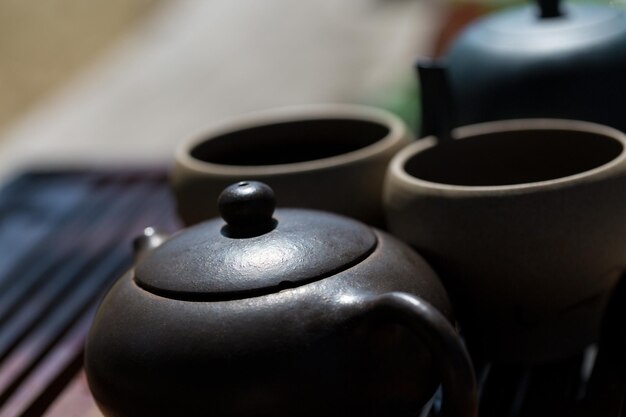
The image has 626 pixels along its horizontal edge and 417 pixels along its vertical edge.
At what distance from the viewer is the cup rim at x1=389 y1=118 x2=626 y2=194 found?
74 centimetres

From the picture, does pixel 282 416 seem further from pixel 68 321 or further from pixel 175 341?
pixel 68 321

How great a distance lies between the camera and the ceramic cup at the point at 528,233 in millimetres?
747

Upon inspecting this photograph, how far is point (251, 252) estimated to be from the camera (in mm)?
666

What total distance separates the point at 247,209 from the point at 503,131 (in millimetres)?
345

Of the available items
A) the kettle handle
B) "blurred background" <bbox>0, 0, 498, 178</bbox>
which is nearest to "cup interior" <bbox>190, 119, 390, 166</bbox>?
the kettle handle

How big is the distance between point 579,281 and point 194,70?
3186 millimetres

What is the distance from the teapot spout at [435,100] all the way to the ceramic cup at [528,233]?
26 millimetres

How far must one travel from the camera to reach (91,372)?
2.24ft

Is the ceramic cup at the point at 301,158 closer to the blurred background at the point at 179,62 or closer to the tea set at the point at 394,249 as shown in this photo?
the tea set at the point at 394,249

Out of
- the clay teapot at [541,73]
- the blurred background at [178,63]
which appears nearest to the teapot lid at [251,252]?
the clay teapot at [541,73]

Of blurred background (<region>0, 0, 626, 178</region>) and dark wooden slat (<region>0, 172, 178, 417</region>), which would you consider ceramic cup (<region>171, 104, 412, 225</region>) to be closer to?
dark wooden slat (<region>0, 172, 178, 417</region>)

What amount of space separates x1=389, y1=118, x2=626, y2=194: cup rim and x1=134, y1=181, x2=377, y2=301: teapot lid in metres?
0.10

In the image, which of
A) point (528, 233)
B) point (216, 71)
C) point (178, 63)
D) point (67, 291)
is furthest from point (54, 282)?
point (178, 63)

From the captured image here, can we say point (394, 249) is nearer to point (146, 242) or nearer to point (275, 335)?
point (275, 335)
